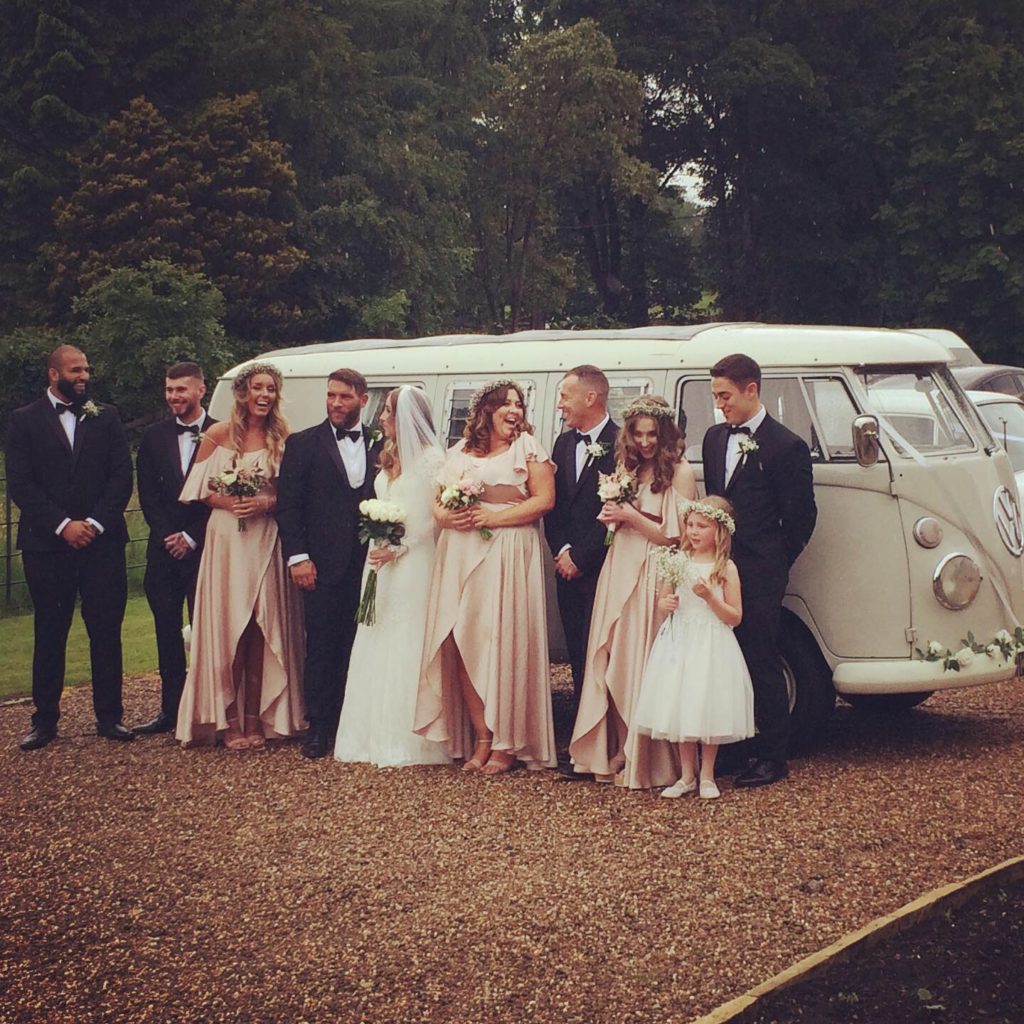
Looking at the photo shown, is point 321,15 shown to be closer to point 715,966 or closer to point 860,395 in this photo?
point 860,395

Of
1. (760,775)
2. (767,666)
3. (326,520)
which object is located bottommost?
(760,775)

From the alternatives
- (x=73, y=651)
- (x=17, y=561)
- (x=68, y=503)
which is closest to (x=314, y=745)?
(x=68, y=503)

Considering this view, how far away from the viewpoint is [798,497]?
799cm

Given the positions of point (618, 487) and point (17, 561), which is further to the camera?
point (17, 561)

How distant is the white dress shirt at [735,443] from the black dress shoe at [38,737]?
457 centimetres

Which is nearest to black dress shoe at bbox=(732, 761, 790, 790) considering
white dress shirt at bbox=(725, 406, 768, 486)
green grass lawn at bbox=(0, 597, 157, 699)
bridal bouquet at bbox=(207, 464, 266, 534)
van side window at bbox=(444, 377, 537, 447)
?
white dress shirt at bbox=(725, 406, 768, 486)

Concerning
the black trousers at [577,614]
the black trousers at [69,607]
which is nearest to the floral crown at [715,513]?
the black trousers at [577,614]

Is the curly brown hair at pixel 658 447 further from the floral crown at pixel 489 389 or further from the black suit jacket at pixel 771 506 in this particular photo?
the floral crown at pixel 489 389

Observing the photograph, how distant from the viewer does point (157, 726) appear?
10.2 meters

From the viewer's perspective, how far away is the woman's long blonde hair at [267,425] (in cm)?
948

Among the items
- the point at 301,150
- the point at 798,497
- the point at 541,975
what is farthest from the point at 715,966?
the point at 301,150

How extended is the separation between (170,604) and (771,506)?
4.00 metres

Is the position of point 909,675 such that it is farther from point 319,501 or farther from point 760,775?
point 319,501

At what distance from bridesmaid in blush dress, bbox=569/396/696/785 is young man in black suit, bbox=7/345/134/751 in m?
3.06
